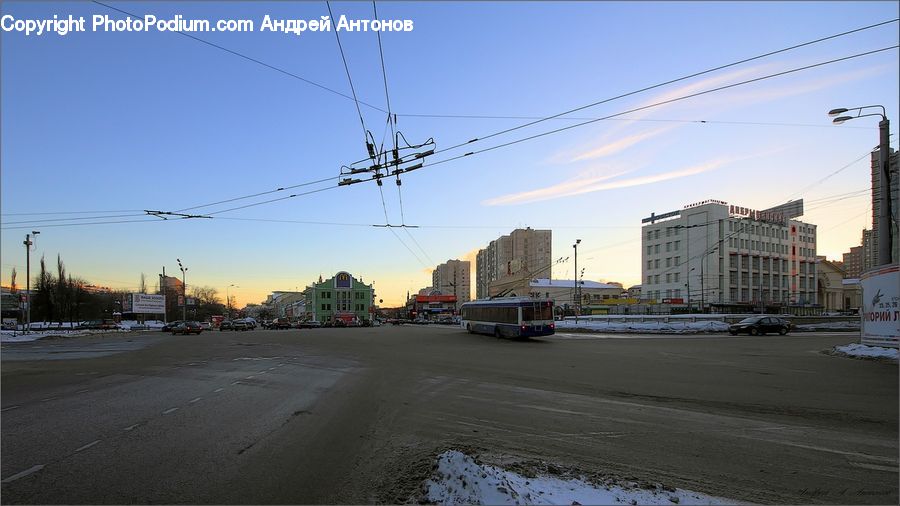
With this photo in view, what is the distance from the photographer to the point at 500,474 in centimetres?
470

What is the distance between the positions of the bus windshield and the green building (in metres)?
81.6

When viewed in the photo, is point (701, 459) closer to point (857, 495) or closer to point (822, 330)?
point (857, 495)

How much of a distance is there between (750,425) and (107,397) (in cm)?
1291

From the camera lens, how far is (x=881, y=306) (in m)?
19.7

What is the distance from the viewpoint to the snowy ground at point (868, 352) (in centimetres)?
1802

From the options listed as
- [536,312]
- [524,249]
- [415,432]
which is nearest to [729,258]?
[524,249]

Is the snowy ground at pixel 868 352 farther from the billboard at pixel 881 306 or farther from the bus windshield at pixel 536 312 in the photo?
the bus windshield at pixel 536 312

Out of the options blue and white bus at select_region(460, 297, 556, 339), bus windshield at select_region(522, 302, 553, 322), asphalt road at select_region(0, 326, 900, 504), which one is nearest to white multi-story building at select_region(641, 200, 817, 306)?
blue and white bus at select_region(460, 297, 556, 339)

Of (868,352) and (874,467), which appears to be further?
(868,352)

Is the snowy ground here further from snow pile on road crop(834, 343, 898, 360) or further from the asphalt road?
the asphalt road

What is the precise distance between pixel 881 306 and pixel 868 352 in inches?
78.8

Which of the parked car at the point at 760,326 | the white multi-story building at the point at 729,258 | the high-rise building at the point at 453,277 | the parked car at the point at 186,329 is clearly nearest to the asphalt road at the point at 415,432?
the parked car at the point at 760,326

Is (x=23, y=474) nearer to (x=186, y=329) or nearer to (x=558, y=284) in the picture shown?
(x=186, y=329)

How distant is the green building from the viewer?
112m
